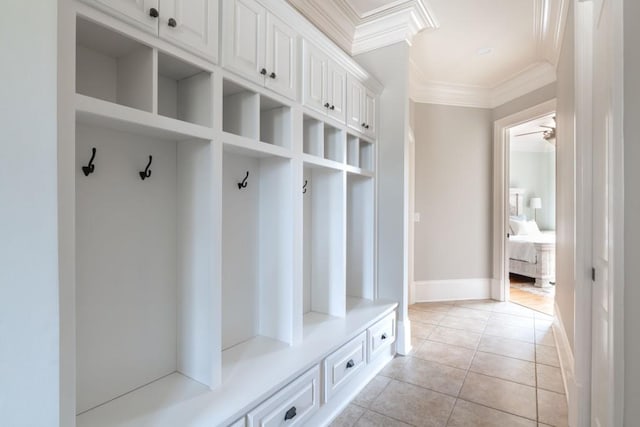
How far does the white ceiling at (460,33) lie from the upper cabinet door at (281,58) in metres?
0.74

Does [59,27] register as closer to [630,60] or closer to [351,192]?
[630,60]

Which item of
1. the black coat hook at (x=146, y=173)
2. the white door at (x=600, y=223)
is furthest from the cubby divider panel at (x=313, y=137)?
the white door at (x=600, y=223)

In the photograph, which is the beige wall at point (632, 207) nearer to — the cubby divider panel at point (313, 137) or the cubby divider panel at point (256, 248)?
the cubby divider panel at point (256, 248)

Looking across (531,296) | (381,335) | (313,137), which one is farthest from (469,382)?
(531,296)

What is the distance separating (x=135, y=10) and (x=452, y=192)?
4126mm

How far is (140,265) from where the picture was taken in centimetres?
141

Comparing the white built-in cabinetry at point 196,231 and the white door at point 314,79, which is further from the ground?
the white door at point 314,79

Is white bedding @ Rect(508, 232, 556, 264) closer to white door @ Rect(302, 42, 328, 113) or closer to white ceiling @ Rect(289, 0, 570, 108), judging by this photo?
white ceiling @ Rect(289, 0, 570, 108)

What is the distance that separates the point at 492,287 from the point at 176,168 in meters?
4.40

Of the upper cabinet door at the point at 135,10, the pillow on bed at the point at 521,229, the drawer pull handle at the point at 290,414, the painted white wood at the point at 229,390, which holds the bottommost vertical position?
the drawer pull handle at the point at 290,414

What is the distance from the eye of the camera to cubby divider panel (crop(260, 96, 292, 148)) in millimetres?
1888

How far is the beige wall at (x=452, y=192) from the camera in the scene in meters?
4.34

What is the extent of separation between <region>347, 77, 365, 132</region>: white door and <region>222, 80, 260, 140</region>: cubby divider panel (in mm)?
982

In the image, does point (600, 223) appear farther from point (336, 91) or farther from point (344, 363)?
point (336, 91)
